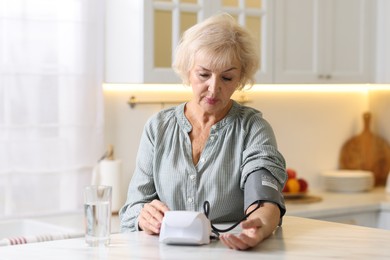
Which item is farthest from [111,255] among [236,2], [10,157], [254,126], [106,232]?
[236,2]

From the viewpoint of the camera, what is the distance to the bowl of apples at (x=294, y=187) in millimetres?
4082

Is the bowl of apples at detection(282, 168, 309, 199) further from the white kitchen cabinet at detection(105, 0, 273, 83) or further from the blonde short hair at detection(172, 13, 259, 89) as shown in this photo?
the blonde short hair at detection(172, 13, 259, 89)

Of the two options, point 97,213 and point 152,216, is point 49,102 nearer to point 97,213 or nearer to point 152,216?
point 152,216

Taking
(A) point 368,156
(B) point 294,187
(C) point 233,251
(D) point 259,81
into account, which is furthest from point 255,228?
(A) point 368,156

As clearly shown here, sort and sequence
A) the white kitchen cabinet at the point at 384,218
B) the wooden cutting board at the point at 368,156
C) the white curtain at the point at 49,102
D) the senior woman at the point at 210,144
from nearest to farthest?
the senior woman at the point at 210,144, the white curtain at the point at 49,102, the white kitchen cabinet at the point at 384,218, the wooden cutting board at the point at 368,156

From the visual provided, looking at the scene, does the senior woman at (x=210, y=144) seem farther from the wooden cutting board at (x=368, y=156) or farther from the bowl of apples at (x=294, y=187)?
the wooden cutting board at (x=368, y=156)

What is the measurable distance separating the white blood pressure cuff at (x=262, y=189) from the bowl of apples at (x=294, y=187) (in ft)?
6.18

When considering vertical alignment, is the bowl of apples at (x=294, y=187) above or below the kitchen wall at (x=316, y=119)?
below

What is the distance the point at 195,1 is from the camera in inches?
145

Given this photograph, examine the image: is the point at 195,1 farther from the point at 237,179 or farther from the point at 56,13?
the point at 237,179

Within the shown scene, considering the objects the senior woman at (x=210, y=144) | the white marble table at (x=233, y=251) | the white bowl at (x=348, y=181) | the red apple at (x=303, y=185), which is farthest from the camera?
the white bowl at (x=348, y=181)

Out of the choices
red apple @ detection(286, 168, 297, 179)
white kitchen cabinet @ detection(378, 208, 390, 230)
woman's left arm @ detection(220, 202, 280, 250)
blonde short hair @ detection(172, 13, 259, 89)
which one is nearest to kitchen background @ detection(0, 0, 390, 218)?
red apple @ detection(286, 168, 297, 179)

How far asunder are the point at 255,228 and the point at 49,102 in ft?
5.85

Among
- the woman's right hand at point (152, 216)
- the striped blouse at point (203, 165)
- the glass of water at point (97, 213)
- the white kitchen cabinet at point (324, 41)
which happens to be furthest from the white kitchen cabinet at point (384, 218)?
the glass of water at point (97, 213)
